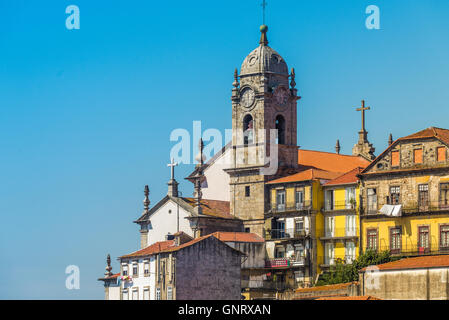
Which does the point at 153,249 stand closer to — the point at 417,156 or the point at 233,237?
the point at 233,237

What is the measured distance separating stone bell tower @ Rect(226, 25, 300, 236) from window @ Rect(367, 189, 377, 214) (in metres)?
11.4

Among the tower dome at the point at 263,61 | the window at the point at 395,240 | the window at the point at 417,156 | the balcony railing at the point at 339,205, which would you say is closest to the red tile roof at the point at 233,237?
the balcony railing at the point at 339,205

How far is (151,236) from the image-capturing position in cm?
11556

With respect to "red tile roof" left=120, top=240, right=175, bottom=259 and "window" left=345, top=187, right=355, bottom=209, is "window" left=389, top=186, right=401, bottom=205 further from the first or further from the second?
"red tile roof" left=120, top=240, right=175, bottom=259

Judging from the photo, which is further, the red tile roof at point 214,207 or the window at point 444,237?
the red tile roof at point 214,207

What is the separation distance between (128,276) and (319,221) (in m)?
17.7

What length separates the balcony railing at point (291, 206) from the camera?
107 metres

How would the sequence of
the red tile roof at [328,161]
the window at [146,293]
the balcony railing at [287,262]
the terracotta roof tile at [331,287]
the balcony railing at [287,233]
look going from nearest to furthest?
the terracotta roof tile at [331,287]
the window at [146,293]
the balcony railing at [287,262]
the balcony railing at [287,233]
the red tile roof at [328,161]

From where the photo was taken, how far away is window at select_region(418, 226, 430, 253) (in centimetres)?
9775

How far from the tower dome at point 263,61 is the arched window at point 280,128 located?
429cm

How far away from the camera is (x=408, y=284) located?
292 feet

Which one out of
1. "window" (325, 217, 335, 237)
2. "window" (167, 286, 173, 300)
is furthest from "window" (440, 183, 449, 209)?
"window" (167, 286, 173, 300)

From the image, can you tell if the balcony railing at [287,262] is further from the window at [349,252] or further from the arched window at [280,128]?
the arched window at [280,128]
